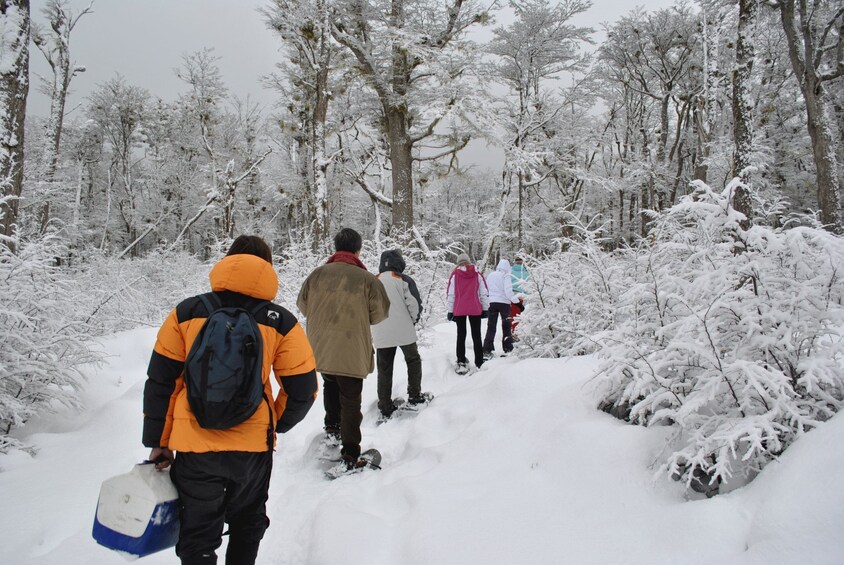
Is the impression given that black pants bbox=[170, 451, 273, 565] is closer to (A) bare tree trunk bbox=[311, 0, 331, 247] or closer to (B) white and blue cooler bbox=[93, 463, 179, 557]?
(B) white and blue cooler bbox=[93, 463, 179, 557]

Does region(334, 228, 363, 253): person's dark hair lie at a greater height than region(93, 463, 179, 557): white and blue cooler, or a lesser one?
greater

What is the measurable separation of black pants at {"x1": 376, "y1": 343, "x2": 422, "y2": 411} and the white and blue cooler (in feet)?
9.01

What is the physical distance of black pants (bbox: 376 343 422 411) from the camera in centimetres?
455

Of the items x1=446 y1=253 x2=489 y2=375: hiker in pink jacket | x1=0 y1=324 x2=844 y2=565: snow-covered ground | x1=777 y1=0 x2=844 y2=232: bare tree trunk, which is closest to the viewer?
x1=0 y1=324 x2=844 y2=565: snow-covered ground

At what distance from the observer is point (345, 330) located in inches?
140

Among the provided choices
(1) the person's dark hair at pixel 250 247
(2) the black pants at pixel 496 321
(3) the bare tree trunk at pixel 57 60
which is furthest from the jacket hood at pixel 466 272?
(3) the bare tree trunk at pixel 57 60

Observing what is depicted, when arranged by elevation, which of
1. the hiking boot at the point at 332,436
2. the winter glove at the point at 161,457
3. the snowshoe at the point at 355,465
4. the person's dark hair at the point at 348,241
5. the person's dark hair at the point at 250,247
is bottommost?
the snowshoe at the point at 355,465

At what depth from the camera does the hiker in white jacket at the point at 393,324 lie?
4.55 meters

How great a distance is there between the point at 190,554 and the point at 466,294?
5039mm

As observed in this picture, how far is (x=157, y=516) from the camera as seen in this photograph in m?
1.73

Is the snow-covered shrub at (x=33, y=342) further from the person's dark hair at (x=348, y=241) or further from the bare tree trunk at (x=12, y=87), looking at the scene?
the person's dark hair at (x=348, y=241)

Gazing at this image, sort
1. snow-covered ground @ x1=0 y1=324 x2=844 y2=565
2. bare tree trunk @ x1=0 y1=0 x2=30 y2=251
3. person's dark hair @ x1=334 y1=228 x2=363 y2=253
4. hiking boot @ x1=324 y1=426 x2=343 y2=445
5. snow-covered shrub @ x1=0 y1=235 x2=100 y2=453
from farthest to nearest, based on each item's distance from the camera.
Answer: bare tree trunk @ x1=0 y1=0 x2=30 y2=251, hiking boot @ x1=324 y1=426 x2=343 y2=445, person's dark hair @ x1=334 y1=228 x2=363 y2=253, snow-covered shrub @ x1=0 y1=235 x2=100 y2=453, snow-covered ground @ x1=0 y1=324 x2=844 y2=565

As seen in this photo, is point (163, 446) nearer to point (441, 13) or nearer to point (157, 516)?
point (157, 516)

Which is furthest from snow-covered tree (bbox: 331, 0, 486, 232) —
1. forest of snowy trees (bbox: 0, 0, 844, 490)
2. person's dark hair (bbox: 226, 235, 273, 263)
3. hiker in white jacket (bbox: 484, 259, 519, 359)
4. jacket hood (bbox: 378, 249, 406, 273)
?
person's dark hair (bbox: 226, 235, 273, 263)
